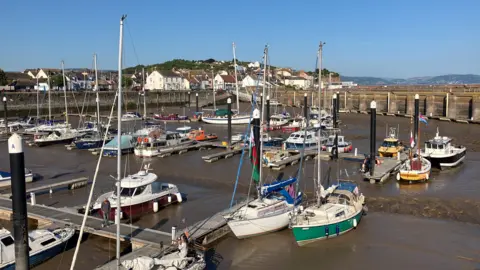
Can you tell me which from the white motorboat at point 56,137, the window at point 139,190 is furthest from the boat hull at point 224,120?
the window at point 139,190

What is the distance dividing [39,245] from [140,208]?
5.49 meters

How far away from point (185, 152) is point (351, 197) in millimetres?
20414

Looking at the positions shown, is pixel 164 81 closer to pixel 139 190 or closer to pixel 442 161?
pixel 442 161

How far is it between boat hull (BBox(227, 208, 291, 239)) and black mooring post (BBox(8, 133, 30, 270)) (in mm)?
7297

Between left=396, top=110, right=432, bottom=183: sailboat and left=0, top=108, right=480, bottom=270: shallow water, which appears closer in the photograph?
left=0, top=108, right=480, bottom=270: shallow water

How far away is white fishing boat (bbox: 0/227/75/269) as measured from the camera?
13617 mm

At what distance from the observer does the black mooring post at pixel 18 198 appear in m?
10.7

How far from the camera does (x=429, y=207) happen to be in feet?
67.6

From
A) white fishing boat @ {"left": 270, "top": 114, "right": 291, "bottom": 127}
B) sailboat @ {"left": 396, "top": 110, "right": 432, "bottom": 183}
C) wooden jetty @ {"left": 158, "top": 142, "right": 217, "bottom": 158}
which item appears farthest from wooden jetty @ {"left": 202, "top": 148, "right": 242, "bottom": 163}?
white fishing boat @ {"left": 270, "top": 114, "right": 291, "bottom": 127}

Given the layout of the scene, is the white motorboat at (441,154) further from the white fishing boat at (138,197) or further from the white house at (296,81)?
the white house at (296,81)

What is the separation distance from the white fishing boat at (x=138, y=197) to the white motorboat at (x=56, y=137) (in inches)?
961

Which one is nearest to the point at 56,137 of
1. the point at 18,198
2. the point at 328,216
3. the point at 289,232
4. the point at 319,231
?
the point at 289,232

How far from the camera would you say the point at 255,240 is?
16969 millimetres

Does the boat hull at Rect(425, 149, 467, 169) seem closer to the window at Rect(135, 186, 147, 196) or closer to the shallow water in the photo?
the shallow water
